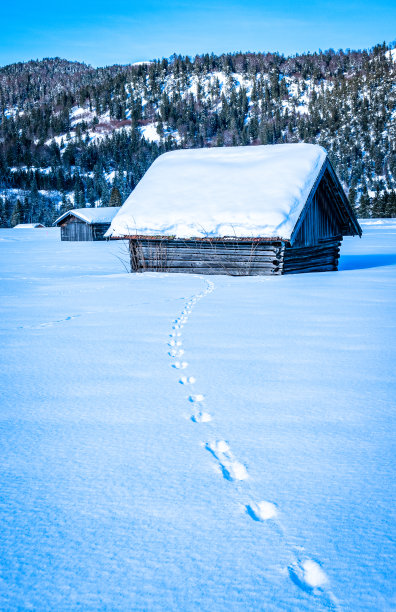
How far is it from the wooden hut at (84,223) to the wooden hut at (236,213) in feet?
96.2

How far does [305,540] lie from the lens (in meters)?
1.83

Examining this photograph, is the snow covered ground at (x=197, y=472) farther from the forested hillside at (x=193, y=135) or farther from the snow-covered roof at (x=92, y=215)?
the forested hillside at (x=193, y=135)

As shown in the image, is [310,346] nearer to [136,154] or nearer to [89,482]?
[89,482]

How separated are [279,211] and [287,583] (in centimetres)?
1117

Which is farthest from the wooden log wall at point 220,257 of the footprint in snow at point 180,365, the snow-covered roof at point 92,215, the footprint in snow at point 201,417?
the snow-covered roof at point 92,215

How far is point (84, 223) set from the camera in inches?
1726

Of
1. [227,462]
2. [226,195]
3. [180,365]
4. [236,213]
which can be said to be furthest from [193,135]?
Answer: [227,462]

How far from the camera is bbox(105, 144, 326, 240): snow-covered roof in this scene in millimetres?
12359

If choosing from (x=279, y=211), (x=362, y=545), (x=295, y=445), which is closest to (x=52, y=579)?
(x=362, y=545)

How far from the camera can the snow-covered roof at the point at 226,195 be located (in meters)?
→ 12.4

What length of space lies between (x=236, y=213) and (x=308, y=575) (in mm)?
11426

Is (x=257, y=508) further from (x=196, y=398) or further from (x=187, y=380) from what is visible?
(x=187, y=380)

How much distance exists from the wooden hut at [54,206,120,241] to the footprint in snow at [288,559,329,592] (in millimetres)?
43180

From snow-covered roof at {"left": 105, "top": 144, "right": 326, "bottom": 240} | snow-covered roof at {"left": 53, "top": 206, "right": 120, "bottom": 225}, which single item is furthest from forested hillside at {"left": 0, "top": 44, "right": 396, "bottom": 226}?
snow-covered roof at {"left": 105, "top": 144, "right": 326, "bottom": 240}
